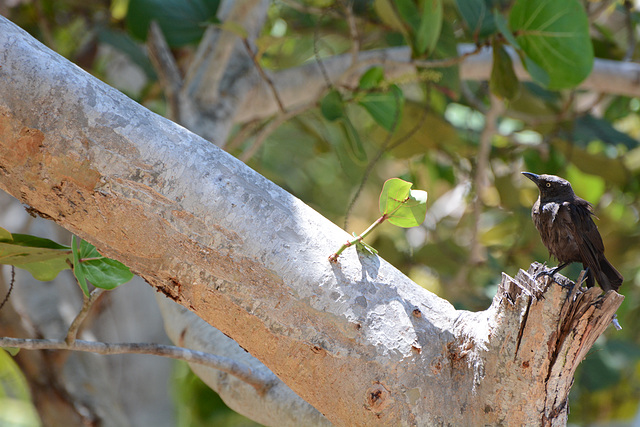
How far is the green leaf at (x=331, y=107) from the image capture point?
1675 mm

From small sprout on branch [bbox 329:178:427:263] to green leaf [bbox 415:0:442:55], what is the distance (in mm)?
829

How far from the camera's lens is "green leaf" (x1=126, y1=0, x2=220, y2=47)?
5.69ft

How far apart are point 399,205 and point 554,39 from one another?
37.8 inches

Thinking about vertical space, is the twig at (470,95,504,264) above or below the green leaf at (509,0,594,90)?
below

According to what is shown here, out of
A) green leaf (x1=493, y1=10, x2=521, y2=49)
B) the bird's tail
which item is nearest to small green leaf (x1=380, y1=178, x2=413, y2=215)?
the bird's tail

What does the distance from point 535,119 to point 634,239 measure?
2.25 ft

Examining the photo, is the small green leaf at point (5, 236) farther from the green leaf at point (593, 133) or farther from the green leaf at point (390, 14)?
the green leaf at point (593, 133)

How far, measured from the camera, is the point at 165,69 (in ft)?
5.64

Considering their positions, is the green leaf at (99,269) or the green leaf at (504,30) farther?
the green leaf at (504,30)

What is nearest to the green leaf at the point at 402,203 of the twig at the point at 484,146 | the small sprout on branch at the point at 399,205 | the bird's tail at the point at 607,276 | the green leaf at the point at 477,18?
the small sprout on branch at the point at 399,205

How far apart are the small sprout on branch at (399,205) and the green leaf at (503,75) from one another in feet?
2.65

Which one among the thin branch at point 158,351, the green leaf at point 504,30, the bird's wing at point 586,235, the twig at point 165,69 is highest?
the green leaf at point 504,30

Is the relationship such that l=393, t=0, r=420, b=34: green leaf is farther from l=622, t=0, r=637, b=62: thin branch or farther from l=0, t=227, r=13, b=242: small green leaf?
l=0, t=227, r=13, b=242: small green leaf

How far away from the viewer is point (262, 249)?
0.78 meters
